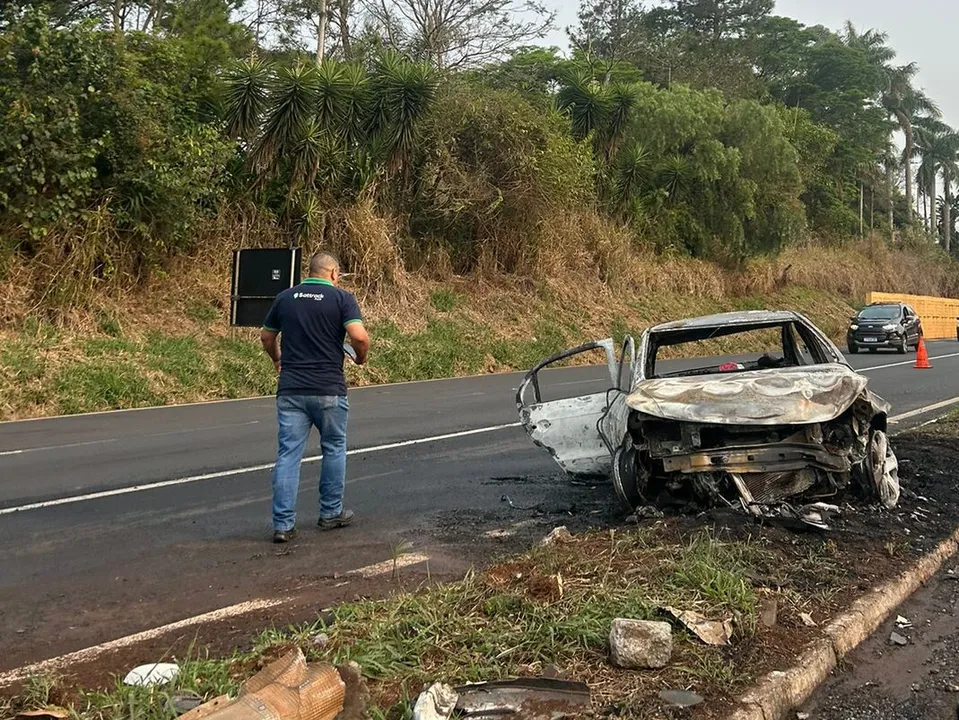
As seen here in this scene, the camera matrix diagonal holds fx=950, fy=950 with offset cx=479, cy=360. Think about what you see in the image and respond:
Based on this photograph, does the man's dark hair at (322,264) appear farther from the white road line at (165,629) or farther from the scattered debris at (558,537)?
the scattered debris at (558,537)

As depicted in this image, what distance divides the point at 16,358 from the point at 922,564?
14.2 m

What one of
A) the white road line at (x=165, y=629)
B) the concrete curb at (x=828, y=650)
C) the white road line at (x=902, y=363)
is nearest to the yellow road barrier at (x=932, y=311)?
the white road line at (x=902, y=363)

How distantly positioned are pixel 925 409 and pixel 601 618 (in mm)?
10945

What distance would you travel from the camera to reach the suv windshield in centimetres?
2881

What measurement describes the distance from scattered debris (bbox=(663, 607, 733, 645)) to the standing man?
9.39 feet

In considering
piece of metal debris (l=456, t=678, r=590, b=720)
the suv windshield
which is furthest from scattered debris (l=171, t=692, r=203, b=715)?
the suv windshield

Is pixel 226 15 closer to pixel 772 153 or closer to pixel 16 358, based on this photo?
pixel 16 358

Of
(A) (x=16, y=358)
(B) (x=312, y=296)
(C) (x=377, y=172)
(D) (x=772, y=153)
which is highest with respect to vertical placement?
(D) (x=772, y=153)

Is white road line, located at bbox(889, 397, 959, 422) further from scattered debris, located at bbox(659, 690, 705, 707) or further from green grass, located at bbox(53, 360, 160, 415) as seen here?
green grass, located at bbox(53, 360, 160, 415)

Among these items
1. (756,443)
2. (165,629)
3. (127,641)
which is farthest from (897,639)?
(127,641)

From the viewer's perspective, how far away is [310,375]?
6.26m

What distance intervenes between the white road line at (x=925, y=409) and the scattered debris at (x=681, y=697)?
968cm

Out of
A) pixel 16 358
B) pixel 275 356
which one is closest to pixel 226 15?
pixel 16 358

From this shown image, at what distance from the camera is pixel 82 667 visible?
4004 mm
